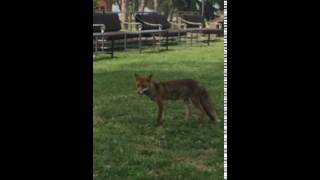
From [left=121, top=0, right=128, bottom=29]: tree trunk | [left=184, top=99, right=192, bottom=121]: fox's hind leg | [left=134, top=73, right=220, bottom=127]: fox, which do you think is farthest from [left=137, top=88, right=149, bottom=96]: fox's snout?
[left=121, top=0, right=128, bottom=29]: tree trunk

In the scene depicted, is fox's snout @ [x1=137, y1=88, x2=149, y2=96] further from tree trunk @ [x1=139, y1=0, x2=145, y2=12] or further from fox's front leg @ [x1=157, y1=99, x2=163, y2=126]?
tree trunk @ [x1=139, y1=0, x2=145, y2=12]

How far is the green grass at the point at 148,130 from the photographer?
10.9 ft

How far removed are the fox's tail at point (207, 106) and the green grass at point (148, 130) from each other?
4cm

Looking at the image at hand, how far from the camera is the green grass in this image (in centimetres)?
333

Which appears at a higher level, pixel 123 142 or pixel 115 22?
pixel 115 22

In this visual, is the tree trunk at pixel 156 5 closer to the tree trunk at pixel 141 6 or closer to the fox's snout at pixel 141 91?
the tree trunk at pixel 141 6

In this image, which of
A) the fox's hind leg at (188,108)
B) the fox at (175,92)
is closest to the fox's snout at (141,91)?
the fox at (175,92)

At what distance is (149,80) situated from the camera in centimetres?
337
